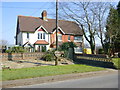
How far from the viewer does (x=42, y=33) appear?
3228cm

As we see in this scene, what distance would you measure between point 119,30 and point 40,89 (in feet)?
70.3

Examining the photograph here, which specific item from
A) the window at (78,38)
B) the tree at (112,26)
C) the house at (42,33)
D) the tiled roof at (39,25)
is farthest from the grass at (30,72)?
the window at (78,38)

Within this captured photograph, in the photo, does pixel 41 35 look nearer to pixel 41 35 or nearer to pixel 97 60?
pixel 41 35

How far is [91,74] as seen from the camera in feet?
35.1

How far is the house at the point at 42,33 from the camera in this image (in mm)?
31047

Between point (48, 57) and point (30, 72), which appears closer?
point (30, 72)

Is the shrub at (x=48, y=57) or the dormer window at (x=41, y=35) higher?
the dormer window at (x=41, y=35)

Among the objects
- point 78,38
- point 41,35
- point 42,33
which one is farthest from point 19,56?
point 78,38

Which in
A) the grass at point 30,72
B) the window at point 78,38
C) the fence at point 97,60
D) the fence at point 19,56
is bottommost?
the grass at point 30,72

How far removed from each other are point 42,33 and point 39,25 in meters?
2.20

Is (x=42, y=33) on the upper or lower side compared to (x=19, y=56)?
upper

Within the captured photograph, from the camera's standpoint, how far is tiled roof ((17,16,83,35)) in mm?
31578

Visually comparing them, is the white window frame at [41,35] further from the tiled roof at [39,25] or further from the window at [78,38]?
the window at [78,38]

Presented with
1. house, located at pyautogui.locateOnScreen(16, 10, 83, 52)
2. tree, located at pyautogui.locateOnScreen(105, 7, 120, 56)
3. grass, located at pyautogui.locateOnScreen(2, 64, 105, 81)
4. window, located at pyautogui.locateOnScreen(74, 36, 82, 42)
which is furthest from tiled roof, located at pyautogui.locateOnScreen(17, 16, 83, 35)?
grass, located at pyautogui.locateOnScreen(2, 64, 105, 81)
